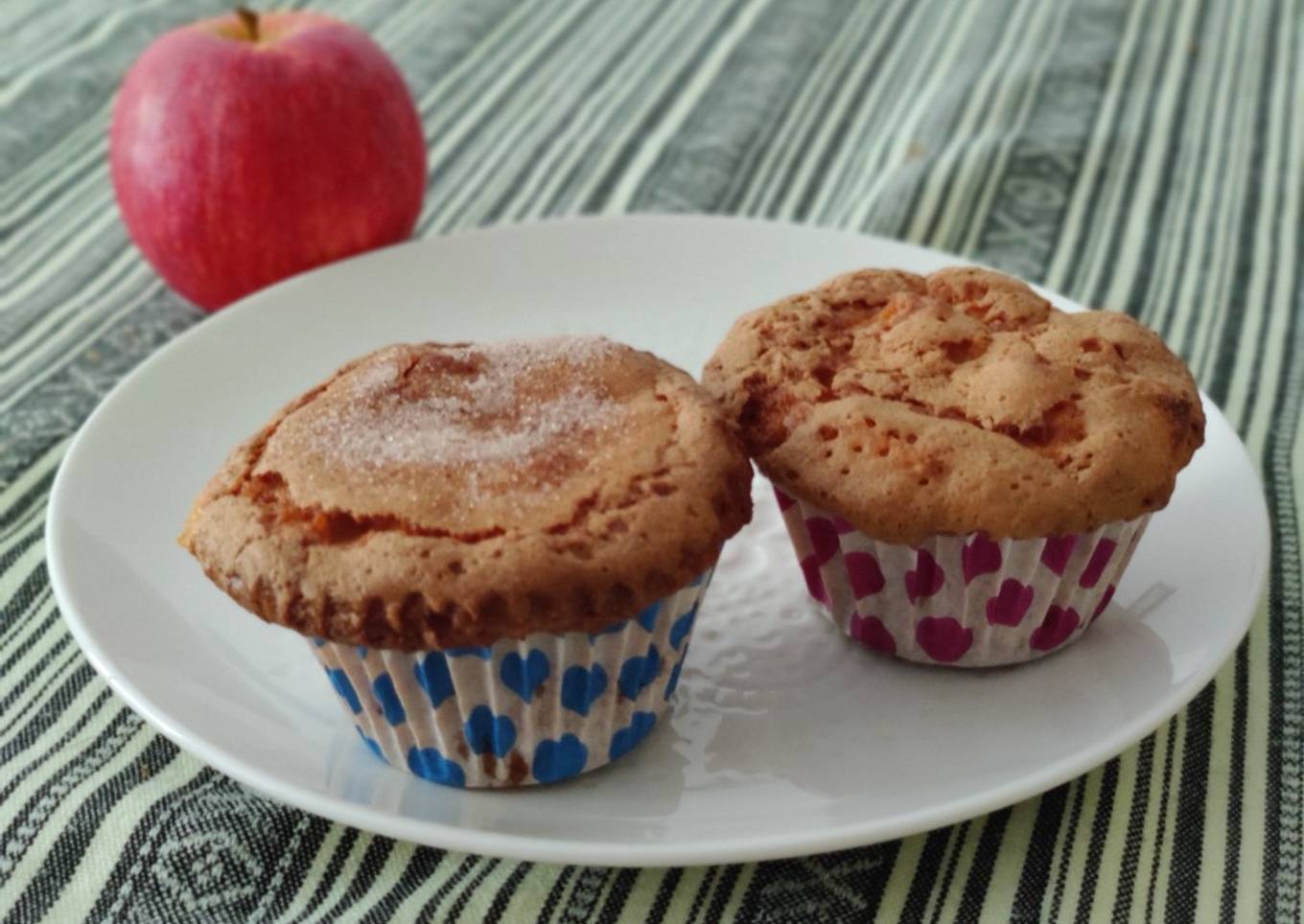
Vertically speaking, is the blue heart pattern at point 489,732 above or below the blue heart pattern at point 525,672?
below

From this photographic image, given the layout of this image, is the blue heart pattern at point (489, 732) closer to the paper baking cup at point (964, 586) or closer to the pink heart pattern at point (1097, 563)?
the paper baking cup at point (964, 586)

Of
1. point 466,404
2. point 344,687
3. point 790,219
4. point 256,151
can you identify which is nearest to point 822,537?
point 466,404

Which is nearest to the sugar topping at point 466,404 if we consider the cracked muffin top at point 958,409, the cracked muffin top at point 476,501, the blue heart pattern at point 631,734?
the cracked muffin top at point 476,501

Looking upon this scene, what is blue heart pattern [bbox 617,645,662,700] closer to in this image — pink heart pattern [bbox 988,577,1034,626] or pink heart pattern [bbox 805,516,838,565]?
pink heart pattern [bbox 805,516,838,565]

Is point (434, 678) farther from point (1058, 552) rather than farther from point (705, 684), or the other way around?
→ point (1058, 552)

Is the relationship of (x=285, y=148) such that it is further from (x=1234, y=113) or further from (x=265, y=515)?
(x=1234, y=113)

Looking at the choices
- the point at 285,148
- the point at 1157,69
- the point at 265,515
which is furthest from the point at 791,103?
the point at 265,515

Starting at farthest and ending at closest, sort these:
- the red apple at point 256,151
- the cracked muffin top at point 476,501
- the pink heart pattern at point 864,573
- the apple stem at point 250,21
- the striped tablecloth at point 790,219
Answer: the apple stem at point 250,21
the red apple at point 256,151
the pink heart pattern at point 864,573
the striped tablecloth at point 790,219
the cracked muffin top at point 476,501
